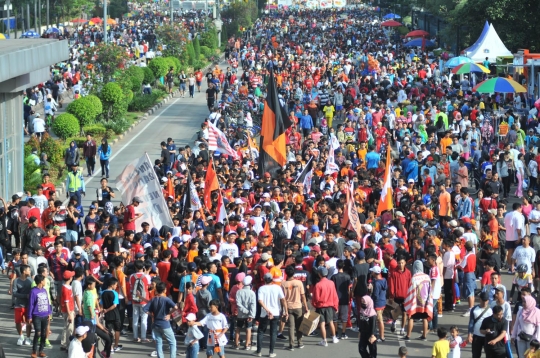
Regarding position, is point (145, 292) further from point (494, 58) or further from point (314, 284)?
point (494, 58)

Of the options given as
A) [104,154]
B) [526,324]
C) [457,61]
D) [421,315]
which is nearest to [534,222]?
[421,315]

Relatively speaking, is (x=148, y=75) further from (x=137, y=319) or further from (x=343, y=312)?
(x=343, y=312)

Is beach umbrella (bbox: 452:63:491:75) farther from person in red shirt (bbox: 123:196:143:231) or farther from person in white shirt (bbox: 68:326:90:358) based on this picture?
person in white shirt (bbox: 68:326:90:358)

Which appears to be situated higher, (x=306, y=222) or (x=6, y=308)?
(x=306, y=222)

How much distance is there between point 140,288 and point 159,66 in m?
31.4

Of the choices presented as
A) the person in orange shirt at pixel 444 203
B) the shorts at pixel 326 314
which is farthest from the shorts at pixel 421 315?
the person in orange shirt at pixel 444 203

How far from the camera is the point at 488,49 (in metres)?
38.1

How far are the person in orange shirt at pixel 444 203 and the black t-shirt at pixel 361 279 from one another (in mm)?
4852

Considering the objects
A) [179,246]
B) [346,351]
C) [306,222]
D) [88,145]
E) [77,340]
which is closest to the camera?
[77,340]

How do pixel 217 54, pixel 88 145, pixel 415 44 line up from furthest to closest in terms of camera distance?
pixel 217 54, pixel 415 44, pixel 88 145

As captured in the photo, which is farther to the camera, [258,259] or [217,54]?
[217,54]

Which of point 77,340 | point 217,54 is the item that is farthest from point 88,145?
point 217,54

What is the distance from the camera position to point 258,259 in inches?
615

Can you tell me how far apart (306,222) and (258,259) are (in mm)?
2828
